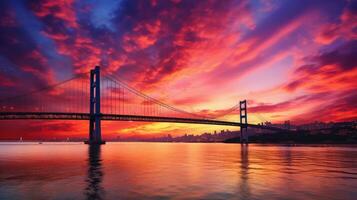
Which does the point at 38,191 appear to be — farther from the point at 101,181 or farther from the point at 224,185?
the point at 224,185

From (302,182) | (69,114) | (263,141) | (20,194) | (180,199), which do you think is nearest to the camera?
(180,199)

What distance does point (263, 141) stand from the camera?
182500 mm

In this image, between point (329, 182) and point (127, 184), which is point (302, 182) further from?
point (127, 184)

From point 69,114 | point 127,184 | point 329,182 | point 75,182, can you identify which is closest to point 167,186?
point 127,184

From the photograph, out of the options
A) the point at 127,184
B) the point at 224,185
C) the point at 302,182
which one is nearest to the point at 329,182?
the point at 302,182

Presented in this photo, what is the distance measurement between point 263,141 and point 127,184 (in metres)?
175

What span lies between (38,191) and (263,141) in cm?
17804

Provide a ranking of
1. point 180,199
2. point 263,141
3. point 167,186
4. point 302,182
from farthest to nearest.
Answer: point 263,141
point 302,182
point 167,186
point 180,199

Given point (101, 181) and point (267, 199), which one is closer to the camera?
point (267, 199)

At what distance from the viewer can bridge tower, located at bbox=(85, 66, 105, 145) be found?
93.1 meters

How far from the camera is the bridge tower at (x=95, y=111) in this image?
93125 mm

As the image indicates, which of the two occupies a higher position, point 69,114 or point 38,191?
point 69,114

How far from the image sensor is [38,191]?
14.2 m

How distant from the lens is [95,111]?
96000 mm
